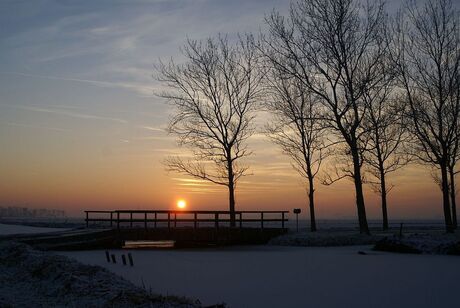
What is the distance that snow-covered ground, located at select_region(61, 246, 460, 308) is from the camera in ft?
42.2

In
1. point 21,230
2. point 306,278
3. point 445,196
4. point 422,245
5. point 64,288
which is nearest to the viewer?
point 64,288

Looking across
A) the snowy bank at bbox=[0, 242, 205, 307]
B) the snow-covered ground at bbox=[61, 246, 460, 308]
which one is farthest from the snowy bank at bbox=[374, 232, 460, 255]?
the snowy bank at bbox=[0, 242, 205, 307]

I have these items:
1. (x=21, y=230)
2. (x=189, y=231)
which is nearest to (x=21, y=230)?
(x=21, y=230)

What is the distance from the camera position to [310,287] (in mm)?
14805

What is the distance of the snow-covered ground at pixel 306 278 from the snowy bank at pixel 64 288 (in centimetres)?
164

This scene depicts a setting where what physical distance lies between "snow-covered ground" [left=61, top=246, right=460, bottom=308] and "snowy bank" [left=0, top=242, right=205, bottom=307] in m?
1.64

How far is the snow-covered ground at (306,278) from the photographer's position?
12859 millimetres

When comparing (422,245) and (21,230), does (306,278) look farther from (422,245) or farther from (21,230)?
(21,230)

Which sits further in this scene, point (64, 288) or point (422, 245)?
point (422, 245)

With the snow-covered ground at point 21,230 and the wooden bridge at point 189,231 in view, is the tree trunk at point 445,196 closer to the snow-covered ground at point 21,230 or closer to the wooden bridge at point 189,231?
the wooden bridge at point 189,231

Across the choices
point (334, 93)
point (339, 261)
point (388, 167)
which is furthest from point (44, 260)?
point (388, 167)

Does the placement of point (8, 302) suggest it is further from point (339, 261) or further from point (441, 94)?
point (441, 94)

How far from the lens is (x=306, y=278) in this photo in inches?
658

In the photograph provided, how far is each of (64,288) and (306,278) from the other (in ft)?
24.7
